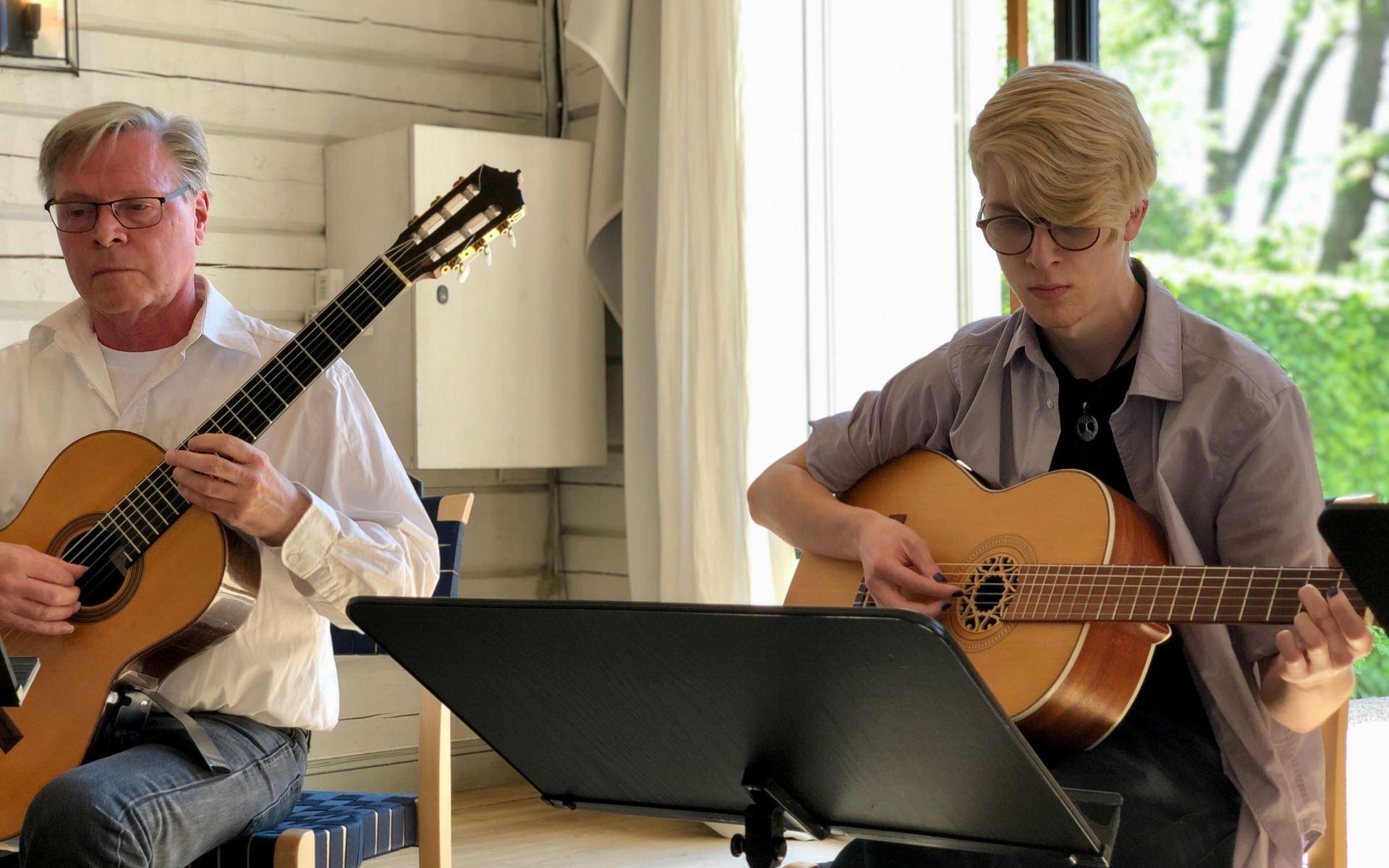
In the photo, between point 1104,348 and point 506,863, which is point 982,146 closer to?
point 1104,348

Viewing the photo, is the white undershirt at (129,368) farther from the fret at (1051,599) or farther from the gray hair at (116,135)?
the fret at (1051,599)

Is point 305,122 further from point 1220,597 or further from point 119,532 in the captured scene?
point 1220,597

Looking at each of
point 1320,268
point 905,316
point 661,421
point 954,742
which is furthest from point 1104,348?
point 1320,268

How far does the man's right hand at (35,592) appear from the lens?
67.9 inches

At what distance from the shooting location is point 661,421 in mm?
3328

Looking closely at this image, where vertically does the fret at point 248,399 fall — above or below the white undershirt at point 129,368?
below

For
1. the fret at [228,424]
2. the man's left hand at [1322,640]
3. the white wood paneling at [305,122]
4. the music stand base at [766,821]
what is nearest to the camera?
the music stand base at [766,821]

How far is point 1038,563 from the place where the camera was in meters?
1.56

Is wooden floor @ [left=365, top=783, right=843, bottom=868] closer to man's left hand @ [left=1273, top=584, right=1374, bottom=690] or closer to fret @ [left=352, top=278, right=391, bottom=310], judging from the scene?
fret @ [left=352, top=278, right=391, bottom=310]

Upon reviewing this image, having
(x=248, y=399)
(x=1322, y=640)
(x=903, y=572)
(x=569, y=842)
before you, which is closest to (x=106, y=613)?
(x=248, y=399)

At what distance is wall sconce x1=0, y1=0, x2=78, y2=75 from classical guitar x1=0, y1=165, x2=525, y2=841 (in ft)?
5.50

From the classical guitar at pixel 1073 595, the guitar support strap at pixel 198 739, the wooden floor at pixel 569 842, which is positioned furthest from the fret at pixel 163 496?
the wooden floor at pixel 569 842

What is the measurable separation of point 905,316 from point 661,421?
601 mm

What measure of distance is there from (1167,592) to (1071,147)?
48 cm
